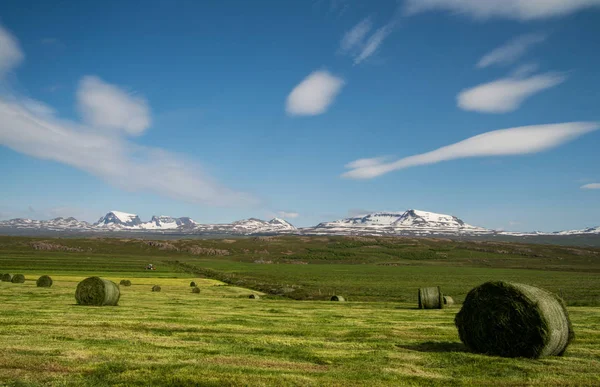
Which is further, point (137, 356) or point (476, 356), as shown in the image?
point (476, 356)

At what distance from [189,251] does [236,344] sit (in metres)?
161

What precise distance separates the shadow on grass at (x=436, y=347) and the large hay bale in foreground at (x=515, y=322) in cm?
47

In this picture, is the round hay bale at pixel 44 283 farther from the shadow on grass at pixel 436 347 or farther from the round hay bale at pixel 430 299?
the shadow on grass at pixel 436 347

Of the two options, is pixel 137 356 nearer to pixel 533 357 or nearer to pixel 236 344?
pixel 236 344

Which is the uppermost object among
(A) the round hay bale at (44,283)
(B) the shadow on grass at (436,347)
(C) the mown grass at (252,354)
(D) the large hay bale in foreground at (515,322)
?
(D) the large hay bale in foreground at (515,322)

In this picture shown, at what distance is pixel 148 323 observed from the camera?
1991 cm

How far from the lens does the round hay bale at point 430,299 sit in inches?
1211

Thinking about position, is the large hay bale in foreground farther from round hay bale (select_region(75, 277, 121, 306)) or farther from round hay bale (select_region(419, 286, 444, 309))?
round hay bale (select_region(75, 277, 121, 306))

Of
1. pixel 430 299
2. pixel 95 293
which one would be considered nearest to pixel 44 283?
pixel 95 293

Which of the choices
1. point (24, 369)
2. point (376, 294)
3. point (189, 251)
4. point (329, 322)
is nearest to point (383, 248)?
point (189, 251)

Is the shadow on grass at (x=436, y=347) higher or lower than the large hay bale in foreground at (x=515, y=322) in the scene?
lower

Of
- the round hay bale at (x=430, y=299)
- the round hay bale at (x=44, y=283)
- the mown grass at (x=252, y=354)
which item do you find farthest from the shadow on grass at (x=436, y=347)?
the round hay bale at (x=44, y=283)

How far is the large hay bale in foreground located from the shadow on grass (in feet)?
1.54

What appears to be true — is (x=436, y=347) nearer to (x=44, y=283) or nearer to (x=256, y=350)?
(x=256, y=350)
